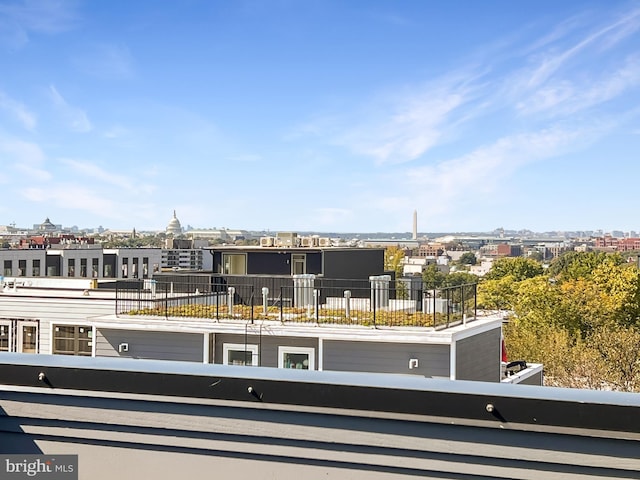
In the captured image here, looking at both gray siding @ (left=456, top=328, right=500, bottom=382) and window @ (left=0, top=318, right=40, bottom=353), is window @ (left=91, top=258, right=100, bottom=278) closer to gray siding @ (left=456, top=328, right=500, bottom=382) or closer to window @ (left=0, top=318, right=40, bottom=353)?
window @ (left=0, top=318, right=40, bottom=353)

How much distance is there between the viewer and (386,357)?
33.4 feet

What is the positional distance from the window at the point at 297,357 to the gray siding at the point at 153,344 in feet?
4.16

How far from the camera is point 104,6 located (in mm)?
47750

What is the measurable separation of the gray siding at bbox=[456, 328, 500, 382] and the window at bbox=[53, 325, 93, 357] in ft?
21.3

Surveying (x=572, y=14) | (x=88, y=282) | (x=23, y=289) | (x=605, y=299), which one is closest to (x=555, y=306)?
(x=605, y=299)

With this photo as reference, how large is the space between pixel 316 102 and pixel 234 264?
90916 millimetres

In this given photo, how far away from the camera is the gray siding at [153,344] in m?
11.1

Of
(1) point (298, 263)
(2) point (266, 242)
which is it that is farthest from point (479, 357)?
(2) point (266, 242)

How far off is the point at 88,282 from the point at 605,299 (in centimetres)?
2460

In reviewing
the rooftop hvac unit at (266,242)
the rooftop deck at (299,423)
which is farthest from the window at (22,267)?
the rooftop deck at (299,423)

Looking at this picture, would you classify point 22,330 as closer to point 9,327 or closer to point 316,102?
point 9,327

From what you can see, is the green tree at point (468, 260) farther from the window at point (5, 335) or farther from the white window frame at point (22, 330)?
the white window frame at point (22, 330)

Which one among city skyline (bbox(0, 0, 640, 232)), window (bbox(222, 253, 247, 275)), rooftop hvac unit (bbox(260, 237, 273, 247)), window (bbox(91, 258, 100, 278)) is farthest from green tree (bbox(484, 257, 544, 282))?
window (bbox(222, 253, 247, 275))

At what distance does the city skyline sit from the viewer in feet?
202
